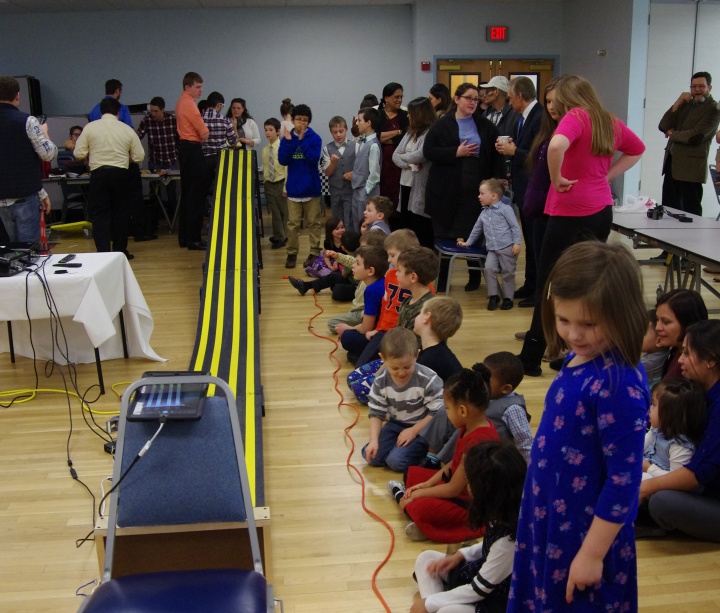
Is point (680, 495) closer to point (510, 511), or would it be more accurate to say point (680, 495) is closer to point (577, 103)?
point (510, 511)

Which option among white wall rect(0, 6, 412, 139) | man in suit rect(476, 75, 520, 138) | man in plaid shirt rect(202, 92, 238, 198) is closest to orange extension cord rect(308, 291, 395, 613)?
man in suit rect(476, 75, 520, 138)

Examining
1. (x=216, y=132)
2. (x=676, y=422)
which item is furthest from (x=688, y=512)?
(x=216, y=132)

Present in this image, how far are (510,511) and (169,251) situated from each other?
7025 mm

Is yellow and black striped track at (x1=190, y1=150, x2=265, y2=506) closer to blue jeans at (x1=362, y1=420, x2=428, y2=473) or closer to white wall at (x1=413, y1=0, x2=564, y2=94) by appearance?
blue jeans at (x1=362, y1=420, x2=428, y2=473)

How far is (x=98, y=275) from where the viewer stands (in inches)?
167

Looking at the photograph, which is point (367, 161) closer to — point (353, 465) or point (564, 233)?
point (564, 233)

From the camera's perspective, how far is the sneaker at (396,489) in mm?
3080

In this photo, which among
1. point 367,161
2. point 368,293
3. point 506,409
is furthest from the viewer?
point 367,161

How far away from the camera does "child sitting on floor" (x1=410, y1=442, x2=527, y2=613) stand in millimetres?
2189

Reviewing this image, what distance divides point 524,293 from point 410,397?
9.90 feet

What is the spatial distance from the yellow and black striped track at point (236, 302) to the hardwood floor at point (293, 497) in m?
0.19

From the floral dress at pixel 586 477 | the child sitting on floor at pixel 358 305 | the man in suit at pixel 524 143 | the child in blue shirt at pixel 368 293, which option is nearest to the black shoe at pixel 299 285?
the child sitting on floor at pixel 358 305

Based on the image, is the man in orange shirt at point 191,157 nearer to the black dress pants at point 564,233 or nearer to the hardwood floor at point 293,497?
the hardwood floor at point 293,497

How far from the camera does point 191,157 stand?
8031mm
